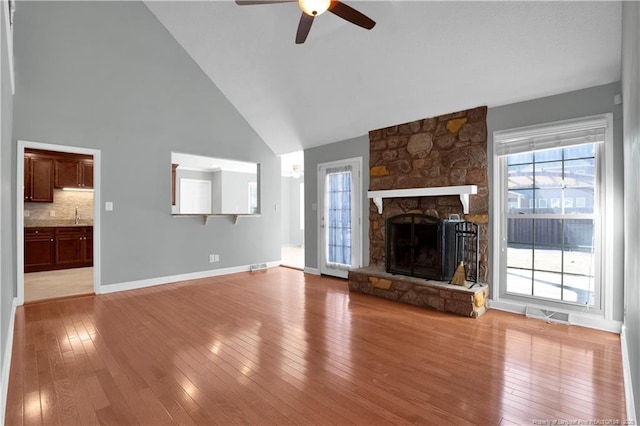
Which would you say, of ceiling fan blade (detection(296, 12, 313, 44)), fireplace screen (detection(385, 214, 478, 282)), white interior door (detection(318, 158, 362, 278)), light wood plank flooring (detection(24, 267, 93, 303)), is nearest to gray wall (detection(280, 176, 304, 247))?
white interior door (detection(318, 158, 362, 278))

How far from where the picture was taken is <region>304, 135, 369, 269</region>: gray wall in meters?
5.01

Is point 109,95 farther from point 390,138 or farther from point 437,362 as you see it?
point 437,362

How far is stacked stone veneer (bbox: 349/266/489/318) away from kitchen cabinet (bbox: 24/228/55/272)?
5696 millimetres

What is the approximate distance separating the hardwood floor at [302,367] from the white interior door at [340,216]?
63.7 inches

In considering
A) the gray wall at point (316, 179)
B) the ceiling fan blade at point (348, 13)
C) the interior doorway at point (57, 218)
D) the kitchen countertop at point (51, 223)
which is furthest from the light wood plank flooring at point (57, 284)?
the ceiling fan blade at point (348, 13)

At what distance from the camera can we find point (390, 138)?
462cm

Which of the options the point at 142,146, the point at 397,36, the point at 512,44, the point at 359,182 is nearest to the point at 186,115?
the point at 142,146

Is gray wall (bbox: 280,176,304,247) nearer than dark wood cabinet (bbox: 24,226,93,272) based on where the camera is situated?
No

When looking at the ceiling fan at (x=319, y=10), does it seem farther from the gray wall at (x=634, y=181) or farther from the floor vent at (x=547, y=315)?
the floor vent at (x=547, y=315)

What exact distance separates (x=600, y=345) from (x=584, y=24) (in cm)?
276

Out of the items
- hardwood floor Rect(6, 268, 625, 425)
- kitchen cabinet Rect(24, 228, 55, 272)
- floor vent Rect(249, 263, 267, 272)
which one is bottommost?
hardwood floor Rect(6, 268, 625, 425)

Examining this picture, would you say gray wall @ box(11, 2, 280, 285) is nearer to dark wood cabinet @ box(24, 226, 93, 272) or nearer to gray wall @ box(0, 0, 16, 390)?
gray wall @ box(0, 0, 16, 390)

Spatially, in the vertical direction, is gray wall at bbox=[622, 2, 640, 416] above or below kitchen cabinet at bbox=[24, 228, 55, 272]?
above

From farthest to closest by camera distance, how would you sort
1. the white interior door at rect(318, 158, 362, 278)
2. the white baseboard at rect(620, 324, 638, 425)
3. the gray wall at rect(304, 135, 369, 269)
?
the white interior door at rect(318, 158, 362, 278), the gray wall at rect(304, 135, 369, 269), the white baseboard at rect(620, 324, 638, 425)
